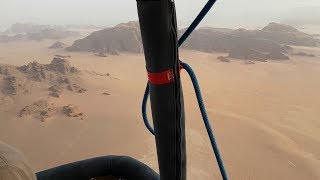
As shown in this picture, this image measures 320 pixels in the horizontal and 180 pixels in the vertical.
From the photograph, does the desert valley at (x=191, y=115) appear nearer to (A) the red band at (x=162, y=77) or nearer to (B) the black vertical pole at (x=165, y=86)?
(B) the black vertical pole at (x=165, y=86)

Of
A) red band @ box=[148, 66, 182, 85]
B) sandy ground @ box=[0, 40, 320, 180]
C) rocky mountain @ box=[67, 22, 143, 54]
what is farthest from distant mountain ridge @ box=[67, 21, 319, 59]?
red band @ box=[148, 66, 182, 85]

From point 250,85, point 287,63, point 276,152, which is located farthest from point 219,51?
point 276,152

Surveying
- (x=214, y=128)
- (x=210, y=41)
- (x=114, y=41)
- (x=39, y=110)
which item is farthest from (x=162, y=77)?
(x=210, y=41)

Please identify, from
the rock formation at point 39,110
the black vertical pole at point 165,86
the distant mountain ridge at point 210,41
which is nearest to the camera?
the black vertical pole at point 165,86

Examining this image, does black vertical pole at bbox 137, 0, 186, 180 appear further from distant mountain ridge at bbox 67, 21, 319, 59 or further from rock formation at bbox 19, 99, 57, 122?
distant mountain ridge at bbox 67, 21, 319, 59

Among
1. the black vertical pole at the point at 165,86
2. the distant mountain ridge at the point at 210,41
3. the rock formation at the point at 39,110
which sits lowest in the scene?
the distant mountain ridge at the point at 210,41

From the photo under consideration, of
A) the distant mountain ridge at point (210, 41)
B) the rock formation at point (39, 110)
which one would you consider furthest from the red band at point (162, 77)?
the distant mountain ridge at point (210, 41)
